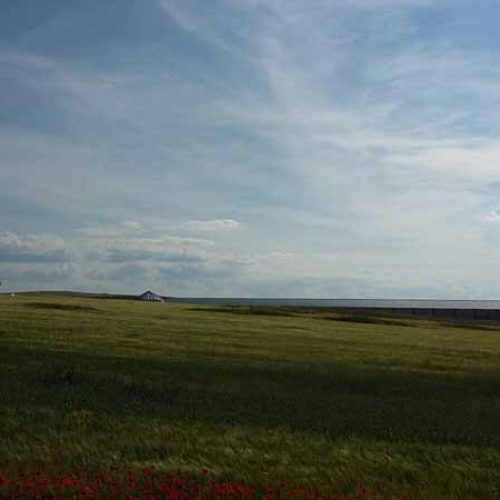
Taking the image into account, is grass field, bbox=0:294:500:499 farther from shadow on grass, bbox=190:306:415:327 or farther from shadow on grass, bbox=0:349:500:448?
shadow on grass, bbox=190:306:415:327

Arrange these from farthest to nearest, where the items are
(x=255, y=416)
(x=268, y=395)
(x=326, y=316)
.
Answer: (x=326, y=316) < (x=268, y=395) < (x=255, y=416)

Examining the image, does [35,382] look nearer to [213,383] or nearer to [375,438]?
[213,383]

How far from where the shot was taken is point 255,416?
14.3 metres

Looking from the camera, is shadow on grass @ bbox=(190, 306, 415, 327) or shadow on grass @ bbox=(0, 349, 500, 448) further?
shadow on grass @ bbox=(190, 306, 415, 327)

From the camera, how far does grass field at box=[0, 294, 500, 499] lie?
10164 mm

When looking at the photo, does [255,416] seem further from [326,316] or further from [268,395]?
[326,316]

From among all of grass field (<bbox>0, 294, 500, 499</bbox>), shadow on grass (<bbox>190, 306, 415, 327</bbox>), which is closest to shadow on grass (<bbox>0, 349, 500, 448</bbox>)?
grass field (<bbox>0, 294, 500, 499</bbox>)

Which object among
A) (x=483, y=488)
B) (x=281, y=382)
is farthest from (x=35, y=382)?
(x=483, y=488)

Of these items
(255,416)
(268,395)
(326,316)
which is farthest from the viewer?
(326,316)

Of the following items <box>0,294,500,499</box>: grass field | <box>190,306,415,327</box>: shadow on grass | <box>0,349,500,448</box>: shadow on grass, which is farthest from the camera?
<box>190,306,415,327</box>: shadow on grass

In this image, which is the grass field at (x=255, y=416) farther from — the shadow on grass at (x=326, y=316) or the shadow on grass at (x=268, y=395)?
the shadow on grass at (x=326, y=316)

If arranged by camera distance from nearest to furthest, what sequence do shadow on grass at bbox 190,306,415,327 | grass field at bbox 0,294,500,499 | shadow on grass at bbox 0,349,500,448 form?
grass field at bbox 0,294,500,499 < shadow on grass at bbox 0,349,500,448 < shadow on grass at bbox 190,306,415,327

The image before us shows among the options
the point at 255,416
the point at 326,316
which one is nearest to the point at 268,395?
the point at 255,416

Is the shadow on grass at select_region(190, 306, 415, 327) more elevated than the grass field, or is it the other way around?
the shadow on grass at select_region(190, 306, 415, 327)
